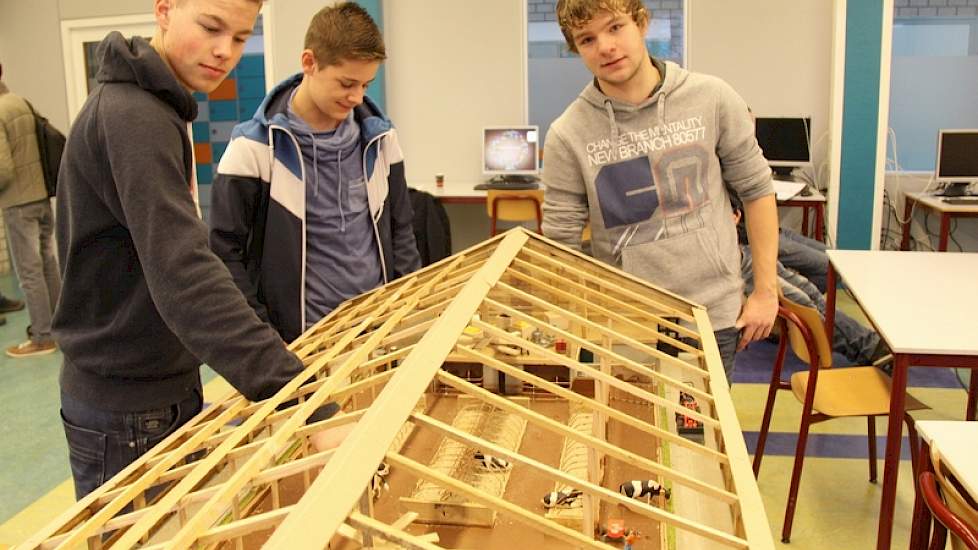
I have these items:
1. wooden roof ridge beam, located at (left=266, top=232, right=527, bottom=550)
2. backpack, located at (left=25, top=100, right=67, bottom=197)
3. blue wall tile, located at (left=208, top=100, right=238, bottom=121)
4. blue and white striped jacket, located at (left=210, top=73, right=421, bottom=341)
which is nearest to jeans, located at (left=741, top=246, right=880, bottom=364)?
blue and white striped jacket, located at (left=210, top=73, right=421, bottom=341)

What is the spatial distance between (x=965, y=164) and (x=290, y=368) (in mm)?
6051

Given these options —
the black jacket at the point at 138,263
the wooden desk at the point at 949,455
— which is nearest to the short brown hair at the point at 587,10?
the black jacket at the point at 138,263

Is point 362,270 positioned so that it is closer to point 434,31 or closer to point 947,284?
point 947,284

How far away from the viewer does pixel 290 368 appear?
4.27 feet

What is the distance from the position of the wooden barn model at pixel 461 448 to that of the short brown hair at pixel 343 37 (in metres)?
0.56

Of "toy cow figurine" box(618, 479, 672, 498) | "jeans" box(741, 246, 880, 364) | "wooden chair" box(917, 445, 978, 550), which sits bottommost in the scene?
"jeans" box(741, 246, 880, 364)

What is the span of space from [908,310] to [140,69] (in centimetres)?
239

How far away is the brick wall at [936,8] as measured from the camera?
21.9 ft

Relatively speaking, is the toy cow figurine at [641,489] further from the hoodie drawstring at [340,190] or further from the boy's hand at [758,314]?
the hoodie drawstring at [340,190]

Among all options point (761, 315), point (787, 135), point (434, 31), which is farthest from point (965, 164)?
point (761, 315)

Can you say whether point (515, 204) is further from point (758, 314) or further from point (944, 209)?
point (758, 314)

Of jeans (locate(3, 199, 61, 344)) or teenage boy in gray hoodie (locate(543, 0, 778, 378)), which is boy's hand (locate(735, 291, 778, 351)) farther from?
jeans (locate(3, 199, 61, 344))

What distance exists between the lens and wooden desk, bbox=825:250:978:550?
7.60 feet

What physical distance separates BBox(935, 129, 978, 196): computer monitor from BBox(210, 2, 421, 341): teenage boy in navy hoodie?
201 inches
